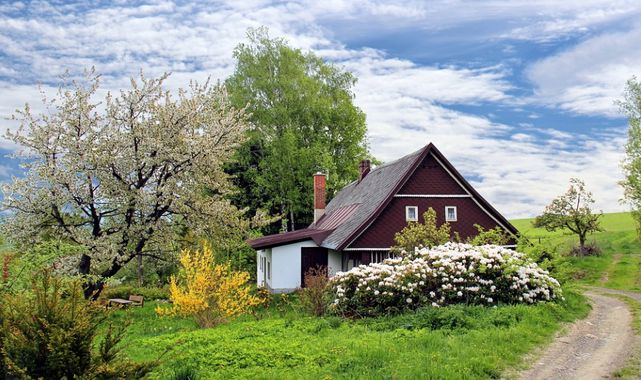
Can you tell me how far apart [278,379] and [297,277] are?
1874cm

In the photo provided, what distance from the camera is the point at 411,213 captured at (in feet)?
88.6

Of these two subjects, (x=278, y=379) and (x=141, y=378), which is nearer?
(x=141, y=378)

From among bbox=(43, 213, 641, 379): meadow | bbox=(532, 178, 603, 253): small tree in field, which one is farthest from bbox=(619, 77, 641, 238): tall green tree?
bbox=(43, 213, 641, 379): meadow

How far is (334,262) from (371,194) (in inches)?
158

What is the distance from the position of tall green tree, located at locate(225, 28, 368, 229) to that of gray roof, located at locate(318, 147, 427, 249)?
28.9 feet

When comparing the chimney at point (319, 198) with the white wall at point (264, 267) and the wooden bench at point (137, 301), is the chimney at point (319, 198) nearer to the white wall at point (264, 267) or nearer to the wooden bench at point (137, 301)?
the white wall at point (264, 267)

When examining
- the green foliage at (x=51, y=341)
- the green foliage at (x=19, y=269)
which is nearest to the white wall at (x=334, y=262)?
the green foliage at (x=19, y=269)

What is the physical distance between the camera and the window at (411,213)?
26875 millimetres

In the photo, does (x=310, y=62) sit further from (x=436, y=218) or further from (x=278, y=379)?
(x=278, y=379)

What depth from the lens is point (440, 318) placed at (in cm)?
1425

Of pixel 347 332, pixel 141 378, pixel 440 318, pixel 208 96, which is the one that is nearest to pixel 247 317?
pixel 347 332

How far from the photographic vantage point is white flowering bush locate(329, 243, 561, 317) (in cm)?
1667

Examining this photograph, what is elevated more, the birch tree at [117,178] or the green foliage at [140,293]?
the birch tree at [117,178]

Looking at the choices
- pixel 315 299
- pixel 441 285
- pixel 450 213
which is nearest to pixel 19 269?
pixel 315 299
